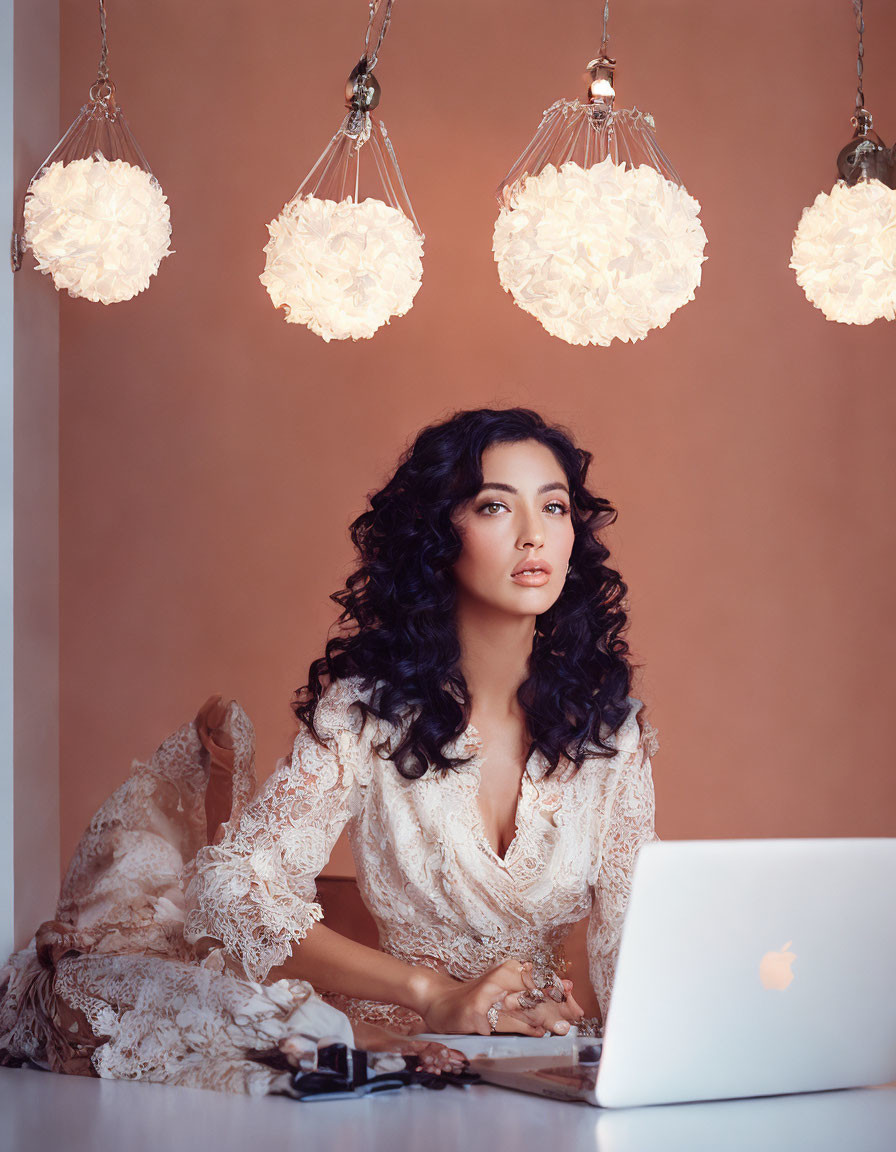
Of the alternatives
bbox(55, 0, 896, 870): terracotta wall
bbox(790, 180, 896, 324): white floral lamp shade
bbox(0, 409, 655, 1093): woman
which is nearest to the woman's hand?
bbox(0, 409, 655, 1093): woman

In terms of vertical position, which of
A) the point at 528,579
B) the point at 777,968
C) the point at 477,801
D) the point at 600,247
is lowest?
the point at 777,968

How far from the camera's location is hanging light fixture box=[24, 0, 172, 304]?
6.89 feet

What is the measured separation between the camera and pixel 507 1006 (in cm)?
180

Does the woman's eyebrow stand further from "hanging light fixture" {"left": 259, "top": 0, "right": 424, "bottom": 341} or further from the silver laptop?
the silver laptop

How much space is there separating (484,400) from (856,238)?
1492mm

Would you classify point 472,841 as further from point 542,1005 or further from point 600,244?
point 600,244

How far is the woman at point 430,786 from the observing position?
6.64 feet

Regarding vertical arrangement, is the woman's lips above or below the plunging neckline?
above

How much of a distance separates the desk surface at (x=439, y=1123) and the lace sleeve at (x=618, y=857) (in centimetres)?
67

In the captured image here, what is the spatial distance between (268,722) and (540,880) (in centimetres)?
144

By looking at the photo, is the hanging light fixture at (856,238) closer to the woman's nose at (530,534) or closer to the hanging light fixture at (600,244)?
the hanging light fixture at (600,244)

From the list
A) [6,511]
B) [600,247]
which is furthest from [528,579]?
[6,511]

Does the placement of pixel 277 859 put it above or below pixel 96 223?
below

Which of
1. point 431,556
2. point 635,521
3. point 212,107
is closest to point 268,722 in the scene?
point 635,521
